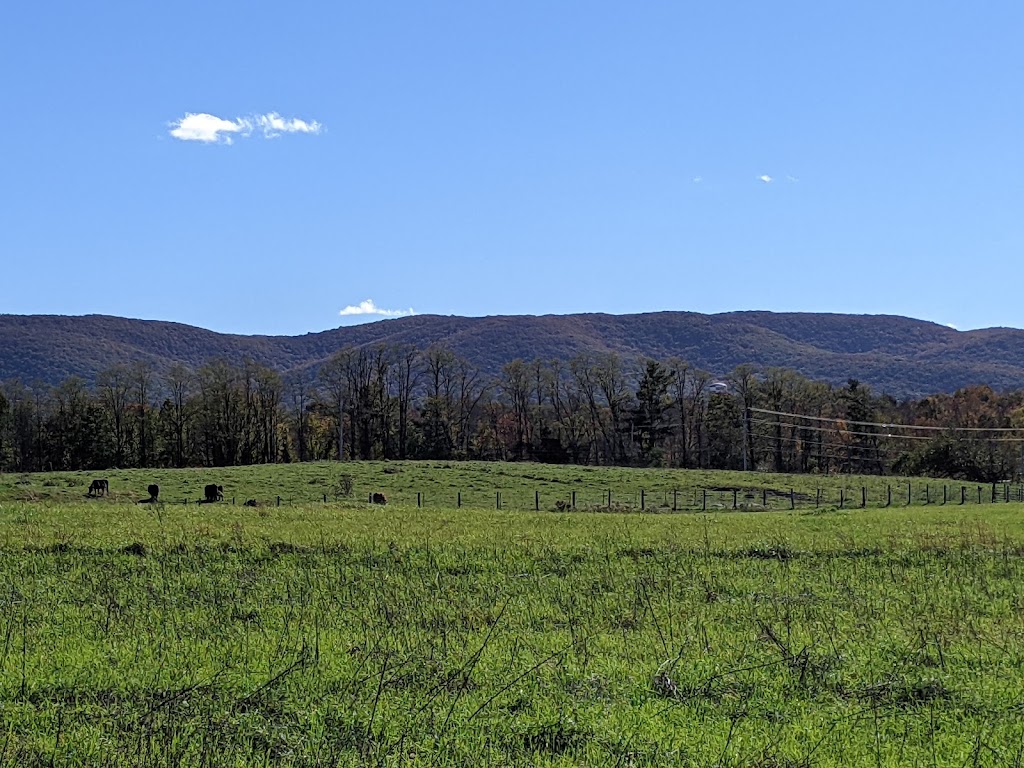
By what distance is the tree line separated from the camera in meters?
93.1

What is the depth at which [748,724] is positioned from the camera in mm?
8680

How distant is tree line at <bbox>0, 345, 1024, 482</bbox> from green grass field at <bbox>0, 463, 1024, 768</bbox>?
2926 inches

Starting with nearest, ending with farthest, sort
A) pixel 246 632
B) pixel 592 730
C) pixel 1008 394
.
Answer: pixel 592 730 < pixel 246 632 < pixel 1008 394

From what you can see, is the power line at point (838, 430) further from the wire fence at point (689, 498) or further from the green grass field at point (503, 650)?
the green grass field at point (503, 650)

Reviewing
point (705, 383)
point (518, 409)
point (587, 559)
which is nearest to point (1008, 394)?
point (705, 383)

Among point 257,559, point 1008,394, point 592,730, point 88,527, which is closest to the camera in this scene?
point 592,730

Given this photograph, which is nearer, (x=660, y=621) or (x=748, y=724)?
(x=748, y=724)

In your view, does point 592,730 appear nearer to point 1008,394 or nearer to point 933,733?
point 933,733

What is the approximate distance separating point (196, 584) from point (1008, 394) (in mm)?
126201

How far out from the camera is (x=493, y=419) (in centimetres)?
11269

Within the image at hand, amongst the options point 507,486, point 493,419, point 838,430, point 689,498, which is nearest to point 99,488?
point 507,486

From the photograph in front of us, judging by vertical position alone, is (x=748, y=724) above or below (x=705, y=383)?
below

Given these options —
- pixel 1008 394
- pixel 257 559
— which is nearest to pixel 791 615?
pixel 257 559

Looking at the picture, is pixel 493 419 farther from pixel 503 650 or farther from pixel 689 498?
pixel 503 650
